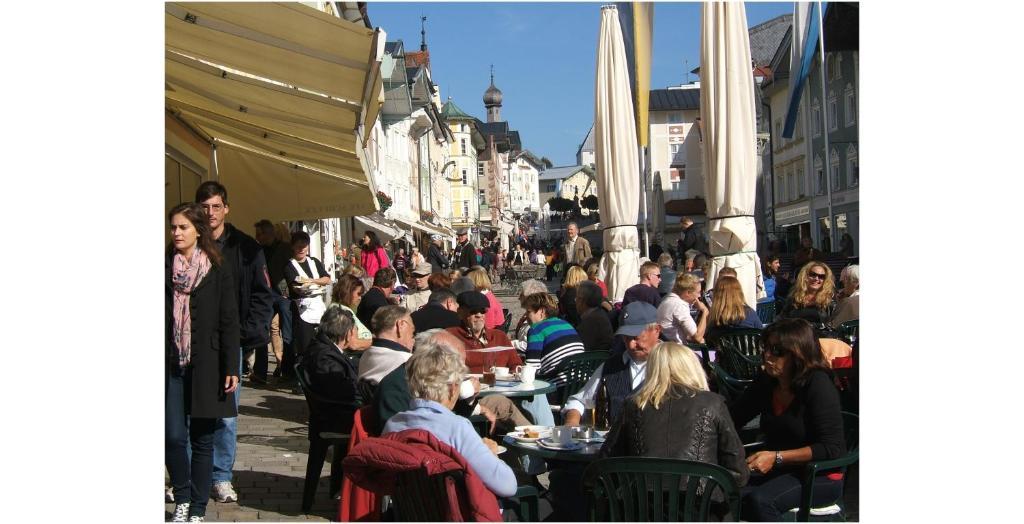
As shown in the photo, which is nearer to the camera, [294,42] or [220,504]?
[220,504]

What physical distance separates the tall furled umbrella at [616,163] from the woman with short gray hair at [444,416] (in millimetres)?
7708

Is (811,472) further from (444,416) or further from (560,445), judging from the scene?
(444,416)

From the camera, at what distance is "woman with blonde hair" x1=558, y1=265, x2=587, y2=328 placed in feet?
35.6

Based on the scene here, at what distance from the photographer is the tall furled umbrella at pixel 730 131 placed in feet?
27.9

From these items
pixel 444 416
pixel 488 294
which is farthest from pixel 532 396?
pixel 488 294

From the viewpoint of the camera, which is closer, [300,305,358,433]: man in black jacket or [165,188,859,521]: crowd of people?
[165,188,859,521]: crowd of people

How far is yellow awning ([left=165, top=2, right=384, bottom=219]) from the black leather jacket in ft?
11.4

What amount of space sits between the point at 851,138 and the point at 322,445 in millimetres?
32844

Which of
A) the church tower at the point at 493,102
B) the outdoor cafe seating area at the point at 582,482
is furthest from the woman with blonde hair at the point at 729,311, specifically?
the church tower at the point at 493,102

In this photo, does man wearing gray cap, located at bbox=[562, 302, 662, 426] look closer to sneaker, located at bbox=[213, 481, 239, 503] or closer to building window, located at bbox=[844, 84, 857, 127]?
sneaker, located at bbox=[213, 481, 239, 503]

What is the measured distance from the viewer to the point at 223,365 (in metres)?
5.13

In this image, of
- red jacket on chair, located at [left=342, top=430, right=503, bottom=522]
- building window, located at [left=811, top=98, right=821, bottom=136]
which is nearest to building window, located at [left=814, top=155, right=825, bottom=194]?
building window, located at [left=811, top=98, right=821, bottom=136]

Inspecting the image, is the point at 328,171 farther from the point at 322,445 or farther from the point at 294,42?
the point at 322,445
